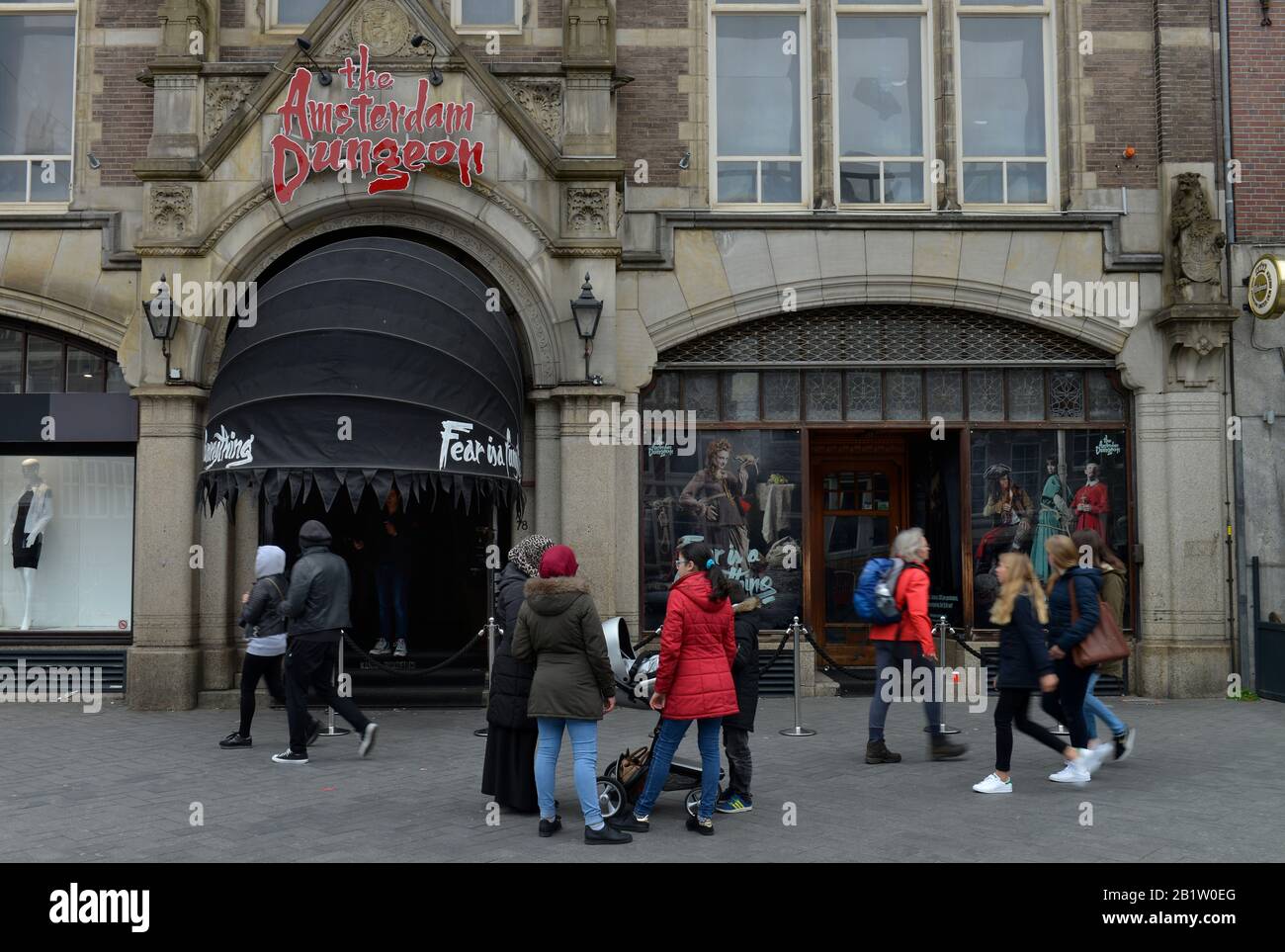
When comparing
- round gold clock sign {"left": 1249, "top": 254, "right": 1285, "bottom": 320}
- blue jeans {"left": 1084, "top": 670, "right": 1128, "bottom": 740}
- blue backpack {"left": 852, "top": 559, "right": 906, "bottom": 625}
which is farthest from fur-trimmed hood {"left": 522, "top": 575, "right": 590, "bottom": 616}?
round gold clock sign {"left": 1249, "top": 254, "right": 1285, "bottom": 320}

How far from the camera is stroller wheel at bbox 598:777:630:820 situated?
23.7 ft

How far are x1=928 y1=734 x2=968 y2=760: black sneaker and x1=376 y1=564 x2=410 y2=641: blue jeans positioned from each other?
6847 millimetres

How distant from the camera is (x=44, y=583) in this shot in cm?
1328

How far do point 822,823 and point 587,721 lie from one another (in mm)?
1677

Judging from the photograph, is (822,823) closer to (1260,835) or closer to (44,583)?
(1260,835)

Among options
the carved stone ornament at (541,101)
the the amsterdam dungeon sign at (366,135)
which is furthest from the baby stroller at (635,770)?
the carved stone ornament at (541,101)

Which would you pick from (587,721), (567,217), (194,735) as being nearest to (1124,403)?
(567,217)

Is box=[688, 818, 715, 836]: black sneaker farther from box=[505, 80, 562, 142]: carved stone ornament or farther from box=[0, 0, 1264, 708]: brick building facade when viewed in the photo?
box=[505, 80, 562, 142]: carved stone ornament

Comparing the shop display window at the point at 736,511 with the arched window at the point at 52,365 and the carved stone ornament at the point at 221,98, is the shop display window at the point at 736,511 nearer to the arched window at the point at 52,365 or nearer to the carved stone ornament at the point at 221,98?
the carved stone ornament at the point at 221,98

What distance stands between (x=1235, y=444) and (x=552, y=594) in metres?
9.58

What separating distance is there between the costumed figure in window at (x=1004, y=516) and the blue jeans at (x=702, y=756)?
22.9ft

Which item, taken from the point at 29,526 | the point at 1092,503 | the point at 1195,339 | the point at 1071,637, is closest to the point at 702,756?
the point at 1071,637

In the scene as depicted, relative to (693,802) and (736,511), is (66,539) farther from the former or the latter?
(693,802)

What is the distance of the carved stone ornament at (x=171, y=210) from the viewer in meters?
12.4
